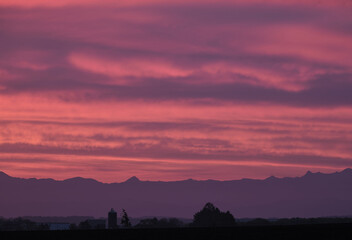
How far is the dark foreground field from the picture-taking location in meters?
41.6

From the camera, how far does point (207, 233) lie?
44.4 meters

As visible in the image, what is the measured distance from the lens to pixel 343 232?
47.2 metres

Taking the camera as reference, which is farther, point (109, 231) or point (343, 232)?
point (343, 232)

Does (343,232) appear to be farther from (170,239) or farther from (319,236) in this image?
(170,239)

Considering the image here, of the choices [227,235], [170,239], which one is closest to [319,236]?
[227,235]

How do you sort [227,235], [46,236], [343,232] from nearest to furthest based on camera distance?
1. [46,236]
2. [227,235]
3. [343,232]

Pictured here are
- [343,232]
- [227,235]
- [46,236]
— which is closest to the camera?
[46,236]

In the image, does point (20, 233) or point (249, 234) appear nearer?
point (20, 233)

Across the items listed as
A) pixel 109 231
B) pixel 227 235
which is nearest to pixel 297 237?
pixel 227 235

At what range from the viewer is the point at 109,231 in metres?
43.8

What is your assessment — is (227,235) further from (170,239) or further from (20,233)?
(20,233)

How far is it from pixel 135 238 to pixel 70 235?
4.02 metres

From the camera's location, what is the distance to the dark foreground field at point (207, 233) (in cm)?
4159

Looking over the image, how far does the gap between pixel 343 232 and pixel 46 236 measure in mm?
20543
